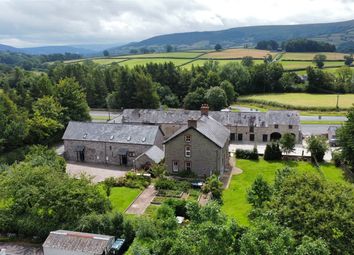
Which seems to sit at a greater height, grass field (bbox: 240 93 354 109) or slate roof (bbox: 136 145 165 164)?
slate roof (bbox: 136 145 165 164)

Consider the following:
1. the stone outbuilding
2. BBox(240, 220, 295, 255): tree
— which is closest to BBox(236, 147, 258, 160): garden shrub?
the stone outbuilding

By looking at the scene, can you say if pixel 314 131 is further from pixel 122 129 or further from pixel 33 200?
pixel 33 200

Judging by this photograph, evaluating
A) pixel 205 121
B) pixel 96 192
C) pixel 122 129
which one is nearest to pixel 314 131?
pixel 205 121

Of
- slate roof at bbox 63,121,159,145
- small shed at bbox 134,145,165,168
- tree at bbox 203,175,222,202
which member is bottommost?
tree at bbox 203,175,222,202

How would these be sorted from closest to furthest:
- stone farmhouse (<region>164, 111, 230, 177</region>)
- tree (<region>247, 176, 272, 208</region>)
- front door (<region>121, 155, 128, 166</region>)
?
tree (<region>247, 176, 272, 208</region>) → stone farmhouse (<region>164, 111, 230, 177</region>) → front door (<region>121, 155, 128, 166</region>)

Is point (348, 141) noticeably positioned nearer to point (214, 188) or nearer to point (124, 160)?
point (214, 188)

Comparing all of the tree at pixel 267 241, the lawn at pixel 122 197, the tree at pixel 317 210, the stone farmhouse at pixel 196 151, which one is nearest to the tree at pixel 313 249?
the tree at pixel 267 241

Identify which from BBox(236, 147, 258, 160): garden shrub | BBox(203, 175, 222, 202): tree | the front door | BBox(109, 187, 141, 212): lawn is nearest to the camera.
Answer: BBox(109, 187, 141, 212): lawn

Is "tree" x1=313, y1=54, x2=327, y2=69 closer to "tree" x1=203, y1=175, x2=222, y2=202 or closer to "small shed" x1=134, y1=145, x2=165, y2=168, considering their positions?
"small shed" x1=134, y1=145, x2=165, y2=168

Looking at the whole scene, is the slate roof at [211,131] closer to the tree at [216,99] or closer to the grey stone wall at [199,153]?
the grey stone wall at [199,153]

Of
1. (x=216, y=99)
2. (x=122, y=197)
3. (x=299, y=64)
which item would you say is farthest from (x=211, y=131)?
(x=299, y=64)
